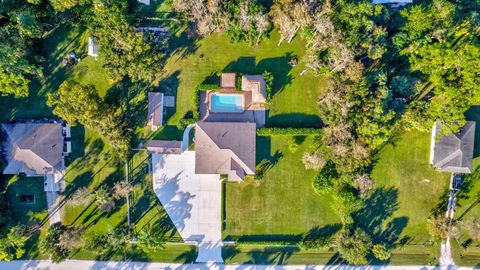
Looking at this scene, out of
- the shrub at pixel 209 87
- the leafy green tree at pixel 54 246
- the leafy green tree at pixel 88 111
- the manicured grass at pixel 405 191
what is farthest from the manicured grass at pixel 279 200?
the leafy green tree at pixel 54 246

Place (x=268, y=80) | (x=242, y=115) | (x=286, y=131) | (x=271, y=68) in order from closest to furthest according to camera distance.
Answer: (x=268, y=80) → (x=286, y=131) → (x=242, y=115) → (x=271, y=68)

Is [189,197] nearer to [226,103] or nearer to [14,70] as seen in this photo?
[226,103]

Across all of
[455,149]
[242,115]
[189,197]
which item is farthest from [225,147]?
[455,149]

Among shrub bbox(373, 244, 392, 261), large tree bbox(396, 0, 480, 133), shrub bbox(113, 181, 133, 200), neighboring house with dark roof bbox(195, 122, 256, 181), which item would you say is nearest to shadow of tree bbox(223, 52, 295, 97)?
neighboring house with dark roof bbox(195, 122, 256, 181)

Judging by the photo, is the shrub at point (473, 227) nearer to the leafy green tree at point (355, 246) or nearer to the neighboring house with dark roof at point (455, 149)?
the neighboring house with dark roof at point (455, 149)

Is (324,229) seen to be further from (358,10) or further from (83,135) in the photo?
(83,135)

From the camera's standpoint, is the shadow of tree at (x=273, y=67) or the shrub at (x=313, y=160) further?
the shadow of tree at (x=273, y=67)
